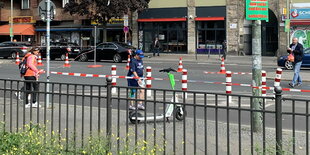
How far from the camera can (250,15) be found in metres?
7.92

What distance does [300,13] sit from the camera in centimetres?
3547

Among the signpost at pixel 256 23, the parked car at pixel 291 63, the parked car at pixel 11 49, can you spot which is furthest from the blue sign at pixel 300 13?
the signpost at pixel 256 23

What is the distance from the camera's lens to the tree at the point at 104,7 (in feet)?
124

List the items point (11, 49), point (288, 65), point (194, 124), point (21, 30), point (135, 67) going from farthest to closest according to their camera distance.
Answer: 1. point (21, 30)
2. point (11, 49)
3. point (288, 65)
4. point (135, 67)
5. point (194, 124)

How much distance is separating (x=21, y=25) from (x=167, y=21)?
1966cm

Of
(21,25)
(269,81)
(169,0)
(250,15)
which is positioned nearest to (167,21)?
(169,0)

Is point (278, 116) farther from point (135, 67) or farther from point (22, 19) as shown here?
point (22, 19)

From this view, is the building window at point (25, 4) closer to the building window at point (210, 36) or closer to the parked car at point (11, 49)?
the parked car at point (11, 49)

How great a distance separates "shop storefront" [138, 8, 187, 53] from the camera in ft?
135

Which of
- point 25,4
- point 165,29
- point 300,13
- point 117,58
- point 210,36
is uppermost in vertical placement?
point 25,4

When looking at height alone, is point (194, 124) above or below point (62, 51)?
below

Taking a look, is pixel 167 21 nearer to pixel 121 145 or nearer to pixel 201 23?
pixel 201 23

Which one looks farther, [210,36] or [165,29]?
[165,29]

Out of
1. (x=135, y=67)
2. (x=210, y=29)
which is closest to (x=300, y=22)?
(x=210, y=29)
